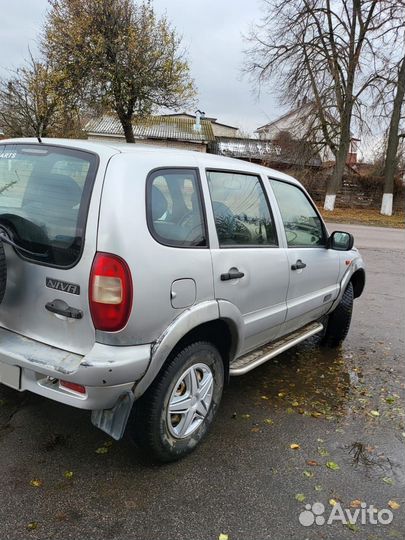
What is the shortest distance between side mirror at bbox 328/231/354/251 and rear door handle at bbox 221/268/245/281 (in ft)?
5.04

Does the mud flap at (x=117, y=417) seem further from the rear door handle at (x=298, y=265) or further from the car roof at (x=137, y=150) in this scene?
the rear door handle at (x=298, y=265)

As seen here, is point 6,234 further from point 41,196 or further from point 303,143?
point 303,143

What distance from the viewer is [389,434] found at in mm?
3225

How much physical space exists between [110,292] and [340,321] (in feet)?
10.3

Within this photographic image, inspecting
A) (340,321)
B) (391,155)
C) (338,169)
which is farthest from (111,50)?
(340,321)

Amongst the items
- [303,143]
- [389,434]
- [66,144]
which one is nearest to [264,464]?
[389,434]

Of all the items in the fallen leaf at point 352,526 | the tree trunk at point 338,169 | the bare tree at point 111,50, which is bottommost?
the fallen leaf at point 352,526

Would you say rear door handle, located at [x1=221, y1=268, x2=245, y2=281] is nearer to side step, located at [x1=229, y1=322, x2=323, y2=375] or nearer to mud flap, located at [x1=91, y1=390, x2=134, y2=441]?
side step, located at [x1=229, y1=322, x2=323, y2=375]

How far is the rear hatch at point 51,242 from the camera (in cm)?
228

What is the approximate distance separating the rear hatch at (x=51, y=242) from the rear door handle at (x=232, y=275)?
33.4 inches

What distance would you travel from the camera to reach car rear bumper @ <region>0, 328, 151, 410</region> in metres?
2.20

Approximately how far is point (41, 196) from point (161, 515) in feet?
5.85

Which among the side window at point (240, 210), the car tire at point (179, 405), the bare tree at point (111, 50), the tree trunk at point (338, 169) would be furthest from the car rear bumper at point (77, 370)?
the tree trunk at point (338, 169)

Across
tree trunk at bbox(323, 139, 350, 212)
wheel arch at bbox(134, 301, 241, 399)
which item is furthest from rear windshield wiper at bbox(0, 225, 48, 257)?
tree trunk at bbox(323, 139, 350, 212)
